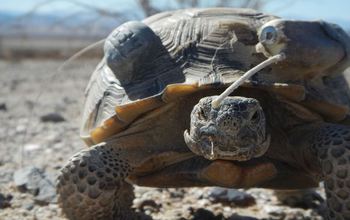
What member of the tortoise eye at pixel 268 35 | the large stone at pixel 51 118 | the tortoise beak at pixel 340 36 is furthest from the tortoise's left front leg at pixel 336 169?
the large stone at pixel 51 118

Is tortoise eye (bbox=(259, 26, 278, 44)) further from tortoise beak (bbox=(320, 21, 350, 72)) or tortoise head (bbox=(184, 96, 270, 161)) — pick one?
tortoise head (bbox=(184, 96, 270, 161))

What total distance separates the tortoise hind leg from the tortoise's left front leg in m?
0.97

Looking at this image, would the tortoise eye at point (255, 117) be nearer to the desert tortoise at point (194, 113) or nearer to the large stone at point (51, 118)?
the desert tortoise at point (194, 113)

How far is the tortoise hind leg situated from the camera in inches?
115

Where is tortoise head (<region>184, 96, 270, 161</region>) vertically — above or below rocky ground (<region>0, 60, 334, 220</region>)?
above

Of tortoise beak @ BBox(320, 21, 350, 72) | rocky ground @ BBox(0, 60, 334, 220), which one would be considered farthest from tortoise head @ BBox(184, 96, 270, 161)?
rocky ground @ BBox(0, 60, 334, 220)

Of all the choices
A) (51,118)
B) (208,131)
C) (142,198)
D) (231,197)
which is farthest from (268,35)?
(51,118)

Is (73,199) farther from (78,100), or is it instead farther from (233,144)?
(78,100)

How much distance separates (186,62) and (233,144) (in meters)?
0.79

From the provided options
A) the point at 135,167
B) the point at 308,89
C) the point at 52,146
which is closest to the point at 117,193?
the point at 135,167

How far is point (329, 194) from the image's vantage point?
282cm

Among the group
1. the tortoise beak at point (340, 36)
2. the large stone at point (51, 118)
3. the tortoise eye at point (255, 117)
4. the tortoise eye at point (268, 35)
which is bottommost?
the large stone at point (51, 118)

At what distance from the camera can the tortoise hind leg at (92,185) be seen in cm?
291

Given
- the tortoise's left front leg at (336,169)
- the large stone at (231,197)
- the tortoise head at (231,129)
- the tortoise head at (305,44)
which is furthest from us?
the large stone at (231,197)
